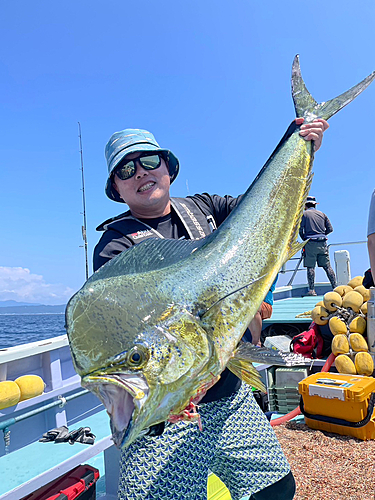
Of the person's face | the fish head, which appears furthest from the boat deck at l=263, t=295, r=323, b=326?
the fish head

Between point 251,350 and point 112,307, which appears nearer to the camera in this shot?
point 112,307

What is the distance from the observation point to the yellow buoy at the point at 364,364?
4164 millimetres

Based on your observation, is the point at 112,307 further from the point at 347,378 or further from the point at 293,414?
the point at 293,414

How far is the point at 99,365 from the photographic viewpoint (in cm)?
107

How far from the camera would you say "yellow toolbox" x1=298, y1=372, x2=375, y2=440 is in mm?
3611

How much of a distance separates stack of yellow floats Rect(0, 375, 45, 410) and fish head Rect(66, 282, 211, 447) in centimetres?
235

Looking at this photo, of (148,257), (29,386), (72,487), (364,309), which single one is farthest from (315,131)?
(364,309)

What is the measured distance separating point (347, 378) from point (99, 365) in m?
3.66

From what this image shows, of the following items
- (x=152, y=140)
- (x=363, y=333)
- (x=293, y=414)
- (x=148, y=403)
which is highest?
(x=152, y=140)

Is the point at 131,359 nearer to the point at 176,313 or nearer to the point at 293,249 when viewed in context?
the point at 176,313

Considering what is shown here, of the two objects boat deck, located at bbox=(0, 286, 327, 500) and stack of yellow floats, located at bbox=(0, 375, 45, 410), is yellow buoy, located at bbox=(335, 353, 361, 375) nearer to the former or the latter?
boat deck, located at bbox=(0, 286, 327, 500)

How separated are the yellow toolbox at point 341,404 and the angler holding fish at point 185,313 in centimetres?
196

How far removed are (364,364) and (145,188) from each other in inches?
142

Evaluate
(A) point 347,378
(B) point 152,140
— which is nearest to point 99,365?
(B) point 152,140
